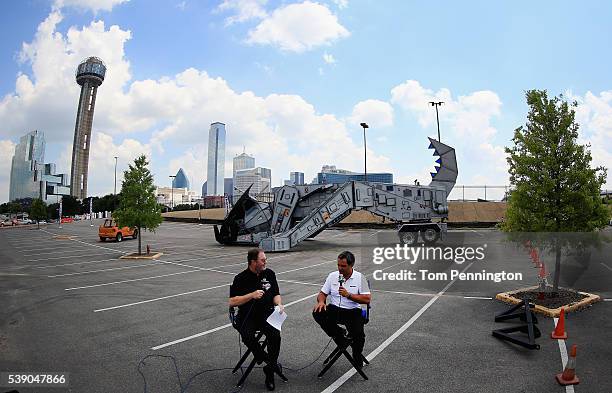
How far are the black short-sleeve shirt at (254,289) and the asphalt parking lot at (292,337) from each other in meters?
0.99

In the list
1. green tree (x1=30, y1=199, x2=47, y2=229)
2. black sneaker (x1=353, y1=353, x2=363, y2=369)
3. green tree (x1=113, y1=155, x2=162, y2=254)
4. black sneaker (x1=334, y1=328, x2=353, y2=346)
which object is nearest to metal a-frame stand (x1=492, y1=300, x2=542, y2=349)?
black sneaker (x1=353, y1=353, x2=363, y2=369)

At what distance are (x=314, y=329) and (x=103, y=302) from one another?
6.13 m

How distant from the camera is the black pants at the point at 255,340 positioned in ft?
16.3

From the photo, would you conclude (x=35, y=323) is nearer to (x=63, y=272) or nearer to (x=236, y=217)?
(x=63, y=272)

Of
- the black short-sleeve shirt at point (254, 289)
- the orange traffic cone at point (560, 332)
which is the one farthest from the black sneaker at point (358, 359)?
the orange traffic cone at point (560, 332)

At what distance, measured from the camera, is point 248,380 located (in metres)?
5.30

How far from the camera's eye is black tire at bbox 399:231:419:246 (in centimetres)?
2395

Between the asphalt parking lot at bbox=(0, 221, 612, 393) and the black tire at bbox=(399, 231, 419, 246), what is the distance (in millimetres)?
9946

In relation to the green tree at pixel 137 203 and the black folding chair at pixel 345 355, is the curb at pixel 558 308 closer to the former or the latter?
the black folding chair at pixel 345 355

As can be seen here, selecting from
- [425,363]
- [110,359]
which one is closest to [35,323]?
[110,359]

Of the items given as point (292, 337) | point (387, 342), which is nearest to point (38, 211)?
point (292, 337)

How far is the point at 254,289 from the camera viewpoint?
16.9 feet

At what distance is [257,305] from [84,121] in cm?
19527

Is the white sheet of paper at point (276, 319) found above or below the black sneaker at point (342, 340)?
above
